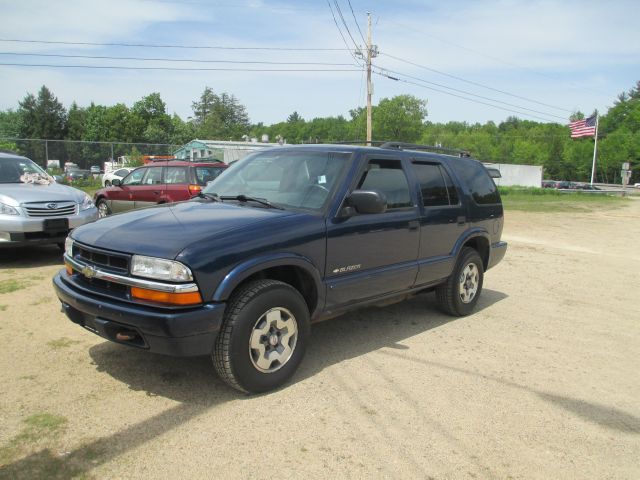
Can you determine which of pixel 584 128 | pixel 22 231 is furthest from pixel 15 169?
pixel 584 128

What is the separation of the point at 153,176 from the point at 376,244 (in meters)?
8.40

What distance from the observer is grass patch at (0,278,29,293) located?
6.33 meters

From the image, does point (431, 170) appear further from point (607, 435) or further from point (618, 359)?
point (607, 435)

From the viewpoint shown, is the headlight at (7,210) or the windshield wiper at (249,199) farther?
the headlight at (7,210)

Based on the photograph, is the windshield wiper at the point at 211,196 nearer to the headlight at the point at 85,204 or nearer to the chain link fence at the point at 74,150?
the headlight at the point at 85,204

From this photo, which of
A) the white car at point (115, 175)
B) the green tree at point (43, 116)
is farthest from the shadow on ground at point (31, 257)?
the green tree at point (43, 116)

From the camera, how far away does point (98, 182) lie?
25234mm

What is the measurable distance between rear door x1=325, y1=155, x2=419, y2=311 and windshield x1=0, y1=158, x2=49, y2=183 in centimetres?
644

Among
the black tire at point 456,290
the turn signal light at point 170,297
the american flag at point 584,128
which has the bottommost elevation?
the black tire at point 456,290

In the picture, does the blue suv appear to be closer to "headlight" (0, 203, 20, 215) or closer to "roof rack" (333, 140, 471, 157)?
"roof rack" (333, 140, 471, 157)

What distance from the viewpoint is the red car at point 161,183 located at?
1098 centimetres

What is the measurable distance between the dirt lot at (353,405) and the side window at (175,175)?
5.40m

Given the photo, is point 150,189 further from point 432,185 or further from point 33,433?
point 33,433

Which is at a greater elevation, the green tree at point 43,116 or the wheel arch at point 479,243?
the green tree at point 43,116
